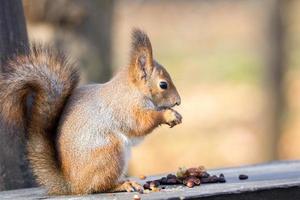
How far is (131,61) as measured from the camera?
370cm

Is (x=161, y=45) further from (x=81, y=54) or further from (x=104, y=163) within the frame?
(x=104, y=163)

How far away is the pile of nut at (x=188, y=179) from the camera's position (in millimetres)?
3463

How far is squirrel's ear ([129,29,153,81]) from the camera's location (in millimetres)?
3637

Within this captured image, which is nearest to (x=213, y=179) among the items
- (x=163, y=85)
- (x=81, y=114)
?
(x=163, y=85)

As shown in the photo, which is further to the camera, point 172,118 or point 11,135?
point 11,135

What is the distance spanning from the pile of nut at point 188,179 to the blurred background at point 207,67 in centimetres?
56

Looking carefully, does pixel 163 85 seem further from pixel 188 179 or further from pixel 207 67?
pixel 207 67

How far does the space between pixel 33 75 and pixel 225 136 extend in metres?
8.51

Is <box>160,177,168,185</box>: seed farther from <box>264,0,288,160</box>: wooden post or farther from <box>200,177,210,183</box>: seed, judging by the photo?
<box>264,0,288,160</box>: wooden post

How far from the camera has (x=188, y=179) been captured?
352cm

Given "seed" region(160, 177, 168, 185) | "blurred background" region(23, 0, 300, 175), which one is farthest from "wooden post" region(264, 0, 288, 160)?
"seed" region(160, 177, 168, 185)

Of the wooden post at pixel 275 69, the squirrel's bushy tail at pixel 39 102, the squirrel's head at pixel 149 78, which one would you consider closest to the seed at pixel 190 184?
the squirrel's head at pixel 149 78

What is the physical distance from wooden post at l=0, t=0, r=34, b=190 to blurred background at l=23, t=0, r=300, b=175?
1.61 ft

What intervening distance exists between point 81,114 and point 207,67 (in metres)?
12.8
